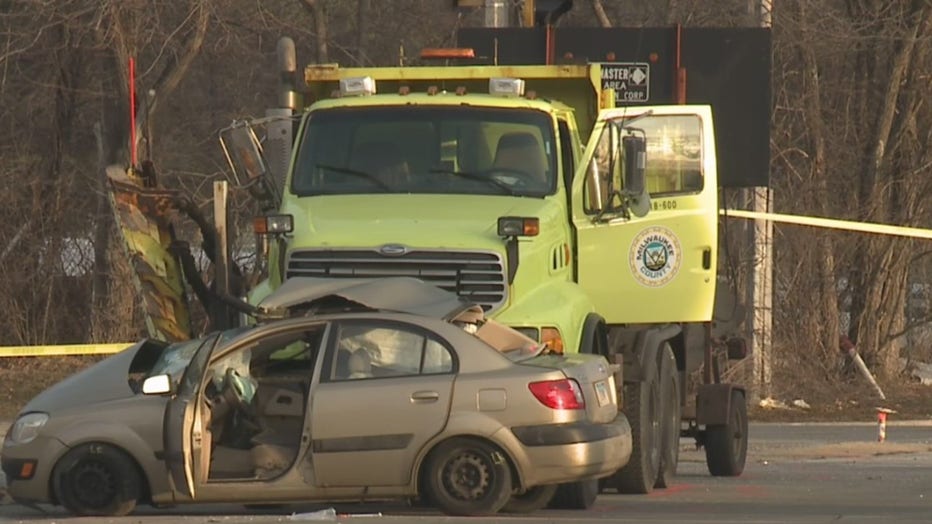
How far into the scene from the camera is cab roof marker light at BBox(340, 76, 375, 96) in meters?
15.0

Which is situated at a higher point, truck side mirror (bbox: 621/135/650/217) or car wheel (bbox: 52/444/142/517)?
truck side mirror (bbox: 621/135/650/217)

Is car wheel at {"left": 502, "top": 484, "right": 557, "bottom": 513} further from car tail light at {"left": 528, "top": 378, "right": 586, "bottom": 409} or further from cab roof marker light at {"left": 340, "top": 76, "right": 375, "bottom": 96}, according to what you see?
cab roof marker light at {"left": 340, "top": 76, "right": 375, "bottom": 96}

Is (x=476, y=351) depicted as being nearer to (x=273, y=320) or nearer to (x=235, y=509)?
(x=273, y=320)

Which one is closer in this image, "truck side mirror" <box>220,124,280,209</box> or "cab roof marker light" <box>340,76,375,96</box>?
"truck side mirror" <box>220,124,280,209</box>

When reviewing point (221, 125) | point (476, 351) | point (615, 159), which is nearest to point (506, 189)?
point (615, 159)

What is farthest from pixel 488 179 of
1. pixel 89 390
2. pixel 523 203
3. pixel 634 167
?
pixel 89 390

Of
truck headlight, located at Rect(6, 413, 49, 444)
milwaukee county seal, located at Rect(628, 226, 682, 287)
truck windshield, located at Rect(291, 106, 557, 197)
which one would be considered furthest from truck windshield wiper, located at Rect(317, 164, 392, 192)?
truck headlight, located at Rect(6, 413, 49, 444)

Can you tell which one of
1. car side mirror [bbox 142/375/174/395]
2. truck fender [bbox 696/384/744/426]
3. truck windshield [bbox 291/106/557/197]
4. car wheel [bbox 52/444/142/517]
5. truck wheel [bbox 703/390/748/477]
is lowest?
truck wheel [bbox 703/390/748/477]

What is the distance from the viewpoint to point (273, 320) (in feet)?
42.3

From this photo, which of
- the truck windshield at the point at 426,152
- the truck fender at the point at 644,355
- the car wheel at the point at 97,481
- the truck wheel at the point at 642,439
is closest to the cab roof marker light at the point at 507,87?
the truck windshield at the point at 426,152

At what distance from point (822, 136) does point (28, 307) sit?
11.3m

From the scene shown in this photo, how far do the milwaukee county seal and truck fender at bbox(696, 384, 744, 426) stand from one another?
2.09 meters

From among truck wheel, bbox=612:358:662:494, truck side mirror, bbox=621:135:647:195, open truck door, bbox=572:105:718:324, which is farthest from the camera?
open truck door, bbox=572:105:718:324

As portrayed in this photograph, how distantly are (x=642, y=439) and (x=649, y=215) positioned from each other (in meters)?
1.92
